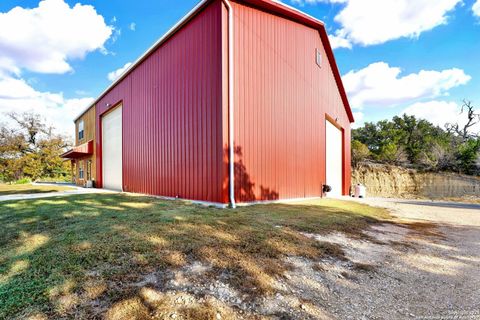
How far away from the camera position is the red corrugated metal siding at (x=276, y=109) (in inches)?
271

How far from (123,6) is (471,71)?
24989 mm

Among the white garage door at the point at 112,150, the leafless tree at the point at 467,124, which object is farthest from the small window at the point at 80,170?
the leafless tree at the point at 467,124

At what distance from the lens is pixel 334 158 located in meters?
13.6

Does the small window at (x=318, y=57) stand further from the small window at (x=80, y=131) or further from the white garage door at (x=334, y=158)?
the small window at (x=80, y=131)

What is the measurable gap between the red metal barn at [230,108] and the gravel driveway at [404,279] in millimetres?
3755

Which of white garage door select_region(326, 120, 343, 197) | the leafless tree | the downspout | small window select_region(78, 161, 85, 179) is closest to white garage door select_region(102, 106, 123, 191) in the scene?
small window select_region(78, 161, 85, 179)

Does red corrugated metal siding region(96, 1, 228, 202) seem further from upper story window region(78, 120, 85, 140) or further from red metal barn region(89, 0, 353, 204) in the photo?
upper story window region(78, 120, 85, 140)

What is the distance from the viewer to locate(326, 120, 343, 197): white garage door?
12.6 m

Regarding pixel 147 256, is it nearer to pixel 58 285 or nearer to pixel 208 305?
pixel 58 285

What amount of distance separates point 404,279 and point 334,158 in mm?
11718

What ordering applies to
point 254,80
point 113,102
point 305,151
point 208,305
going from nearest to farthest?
point 208,305 → point 254,80 → point 305,151 → point 113,102

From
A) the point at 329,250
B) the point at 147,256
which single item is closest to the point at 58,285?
the point at 147,256

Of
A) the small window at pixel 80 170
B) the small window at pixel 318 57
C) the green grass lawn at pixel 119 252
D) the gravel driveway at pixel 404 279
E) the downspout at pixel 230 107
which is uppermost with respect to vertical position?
the small window at pixel 318 57

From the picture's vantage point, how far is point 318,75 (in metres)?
11.2
